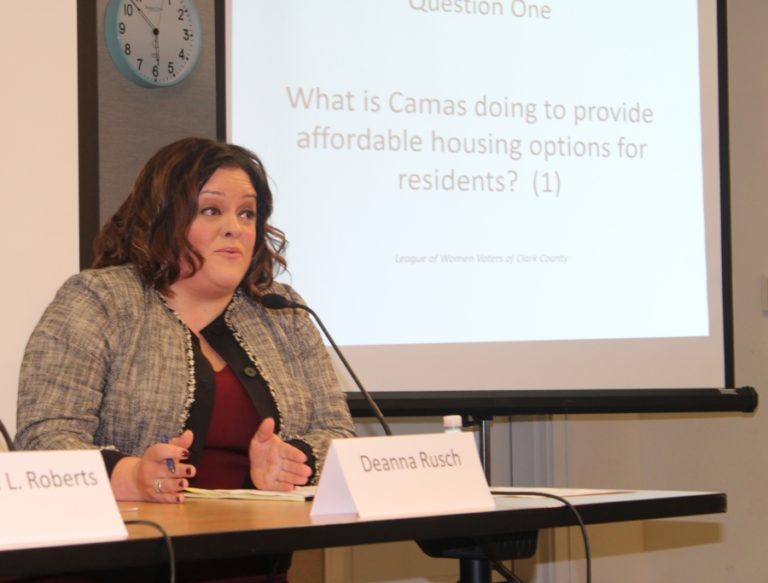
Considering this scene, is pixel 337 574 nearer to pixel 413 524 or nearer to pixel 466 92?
pixel 466 92

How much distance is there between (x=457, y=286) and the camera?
312cm

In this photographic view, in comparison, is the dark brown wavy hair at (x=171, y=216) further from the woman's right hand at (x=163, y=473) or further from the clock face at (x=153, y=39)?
the clock face at (x=153, y=39)

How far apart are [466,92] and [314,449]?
148 centimetres

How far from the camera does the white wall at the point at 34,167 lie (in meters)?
2.78

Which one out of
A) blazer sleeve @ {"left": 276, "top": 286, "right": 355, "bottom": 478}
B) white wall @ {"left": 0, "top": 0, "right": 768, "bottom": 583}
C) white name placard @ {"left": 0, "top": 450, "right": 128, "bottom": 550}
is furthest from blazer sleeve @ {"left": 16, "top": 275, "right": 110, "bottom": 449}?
white wall @ {"left": 0, "top": 0, "right": 768, "bottom": 583}

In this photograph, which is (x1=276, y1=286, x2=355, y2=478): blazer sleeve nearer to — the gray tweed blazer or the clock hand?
the gray tweed blazer

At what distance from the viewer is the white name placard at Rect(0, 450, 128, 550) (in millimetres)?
1104

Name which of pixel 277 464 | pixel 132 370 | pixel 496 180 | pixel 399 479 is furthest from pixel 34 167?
pixel 399 479

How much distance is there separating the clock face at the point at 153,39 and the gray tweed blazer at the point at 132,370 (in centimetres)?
93

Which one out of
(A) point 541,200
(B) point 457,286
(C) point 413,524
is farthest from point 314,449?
(A) point 541,200

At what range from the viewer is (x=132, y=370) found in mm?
1976

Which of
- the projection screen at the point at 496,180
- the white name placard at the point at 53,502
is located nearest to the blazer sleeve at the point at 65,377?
the white name placard at the point at 53,502

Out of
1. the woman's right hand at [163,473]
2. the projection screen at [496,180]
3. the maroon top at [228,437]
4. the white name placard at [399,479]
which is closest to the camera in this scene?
the white name placard at [399,479]

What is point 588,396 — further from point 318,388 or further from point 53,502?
point 53,502
